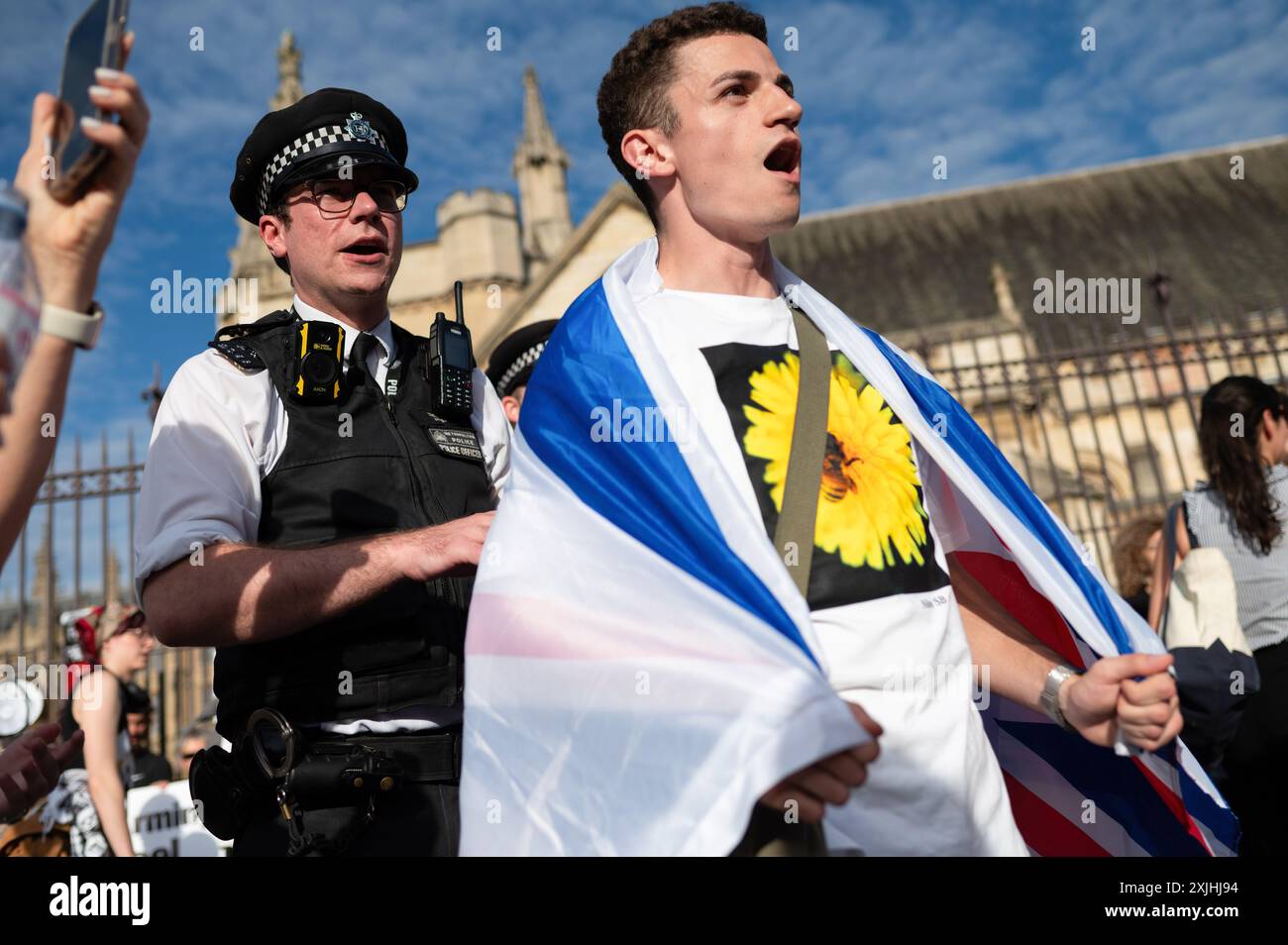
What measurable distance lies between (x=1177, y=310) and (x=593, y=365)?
32367 millimetres

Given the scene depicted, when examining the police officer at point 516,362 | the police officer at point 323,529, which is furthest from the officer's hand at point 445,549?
the police officer at point 516,362

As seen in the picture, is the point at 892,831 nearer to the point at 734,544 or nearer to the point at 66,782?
the point at 734,544

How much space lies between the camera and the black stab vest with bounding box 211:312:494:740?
223 cm

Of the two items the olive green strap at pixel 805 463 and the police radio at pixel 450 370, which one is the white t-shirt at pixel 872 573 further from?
the police radio at pixel 450 370

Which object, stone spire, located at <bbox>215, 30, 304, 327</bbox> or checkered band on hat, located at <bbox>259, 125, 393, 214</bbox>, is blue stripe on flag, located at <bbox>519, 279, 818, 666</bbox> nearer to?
checkered band on hat, located at <bbox>259, 125, 393, 214</bbox>

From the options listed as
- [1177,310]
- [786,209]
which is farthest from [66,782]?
[1177,310]

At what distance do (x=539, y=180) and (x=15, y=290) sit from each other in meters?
32.3

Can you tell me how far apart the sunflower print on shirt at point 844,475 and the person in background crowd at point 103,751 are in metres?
4.39

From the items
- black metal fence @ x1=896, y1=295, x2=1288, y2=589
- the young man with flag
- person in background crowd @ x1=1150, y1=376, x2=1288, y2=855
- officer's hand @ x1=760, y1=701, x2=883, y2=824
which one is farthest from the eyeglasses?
black metal fence @ x1=896, y1=295, x2=1288, y2=589

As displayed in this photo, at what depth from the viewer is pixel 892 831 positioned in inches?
71.5

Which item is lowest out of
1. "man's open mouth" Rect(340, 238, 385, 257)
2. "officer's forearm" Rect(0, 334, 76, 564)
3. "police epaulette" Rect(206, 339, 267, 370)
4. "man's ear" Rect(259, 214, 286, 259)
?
"officer's forearm" Rect(0, 334, 76, 564)

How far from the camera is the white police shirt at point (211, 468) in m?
2.09

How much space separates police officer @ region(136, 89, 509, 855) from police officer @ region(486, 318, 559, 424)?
6.09 ft

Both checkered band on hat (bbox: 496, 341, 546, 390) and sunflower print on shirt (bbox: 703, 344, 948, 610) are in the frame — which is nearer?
sunflower print on shirt (bbox: 703, 344, 948, 610)
